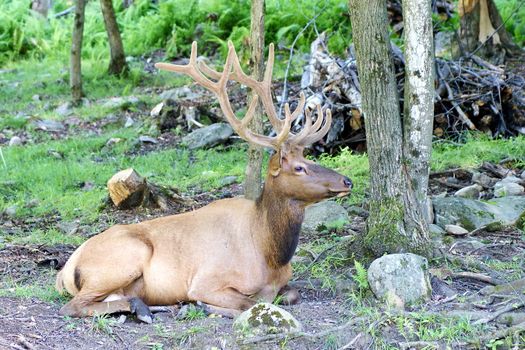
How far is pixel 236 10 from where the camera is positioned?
19.9 metres

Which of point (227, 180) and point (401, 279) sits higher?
point (401, 279)

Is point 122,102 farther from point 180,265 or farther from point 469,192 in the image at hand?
point 180,265

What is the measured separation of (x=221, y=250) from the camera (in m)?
7.05

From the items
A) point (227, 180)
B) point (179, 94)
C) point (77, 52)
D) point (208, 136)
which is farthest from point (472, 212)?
point (77, 52)

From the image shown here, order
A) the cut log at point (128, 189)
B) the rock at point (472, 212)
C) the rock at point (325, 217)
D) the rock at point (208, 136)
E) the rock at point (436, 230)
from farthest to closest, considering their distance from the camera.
Result: the rock at point (208, 136) < the cut log at point (128, 189) < the rock at point (325, 217) < the rock at point (472, 212) < the rock at point (436, 230)

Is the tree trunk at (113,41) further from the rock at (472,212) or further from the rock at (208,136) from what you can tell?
the rock at (472,212)

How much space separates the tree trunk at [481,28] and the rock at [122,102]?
20.8 feet

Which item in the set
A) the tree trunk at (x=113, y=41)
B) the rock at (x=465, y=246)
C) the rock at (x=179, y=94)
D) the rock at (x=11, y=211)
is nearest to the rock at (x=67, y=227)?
the rock at (x=11, y=211)

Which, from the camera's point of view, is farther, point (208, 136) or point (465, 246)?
point (208, 136)

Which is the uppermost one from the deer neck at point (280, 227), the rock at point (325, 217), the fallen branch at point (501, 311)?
the deer neck at point (280, 227)

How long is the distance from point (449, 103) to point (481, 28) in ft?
10.7

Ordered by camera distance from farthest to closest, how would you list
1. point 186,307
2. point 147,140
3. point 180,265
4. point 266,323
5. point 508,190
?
point 147,140 → point 508,190 → point 180,265 → point 186,307 → point 266,323

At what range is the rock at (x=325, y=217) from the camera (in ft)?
30.2

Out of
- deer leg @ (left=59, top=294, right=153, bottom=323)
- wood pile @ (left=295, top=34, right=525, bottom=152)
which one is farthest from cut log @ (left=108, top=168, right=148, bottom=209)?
deer leg @ (left=59, top=294, right=153, bottom=323)
